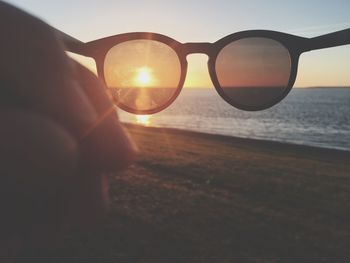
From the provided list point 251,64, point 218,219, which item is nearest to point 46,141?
point 251,64

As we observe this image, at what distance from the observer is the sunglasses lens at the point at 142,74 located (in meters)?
2.18

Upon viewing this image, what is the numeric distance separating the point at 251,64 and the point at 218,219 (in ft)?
28.6

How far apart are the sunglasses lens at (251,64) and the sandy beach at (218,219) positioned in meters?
6.64

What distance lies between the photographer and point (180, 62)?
8.11 ft

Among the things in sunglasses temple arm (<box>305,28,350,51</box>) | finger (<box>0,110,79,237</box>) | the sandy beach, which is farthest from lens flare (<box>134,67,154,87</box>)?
the sandy beach

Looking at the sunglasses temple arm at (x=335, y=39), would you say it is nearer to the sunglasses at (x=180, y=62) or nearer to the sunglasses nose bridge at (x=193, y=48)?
the sunglasses at (x=180, y=62)

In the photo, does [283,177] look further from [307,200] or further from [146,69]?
[146,69]

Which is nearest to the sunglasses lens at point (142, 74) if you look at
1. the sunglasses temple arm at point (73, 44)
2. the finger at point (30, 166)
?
the sunglasses temple arm at point (73, 44)

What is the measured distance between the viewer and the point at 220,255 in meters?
9.34

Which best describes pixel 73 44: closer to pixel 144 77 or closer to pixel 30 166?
pixel 144 77

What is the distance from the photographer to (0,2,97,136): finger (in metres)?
0.57

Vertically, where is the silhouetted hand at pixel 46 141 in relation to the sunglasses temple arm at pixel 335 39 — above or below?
below

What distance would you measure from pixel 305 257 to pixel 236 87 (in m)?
7.69

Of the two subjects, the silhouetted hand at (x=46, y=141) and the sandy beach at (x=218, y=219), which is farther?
the sandy beach at (x=218, y=219)
